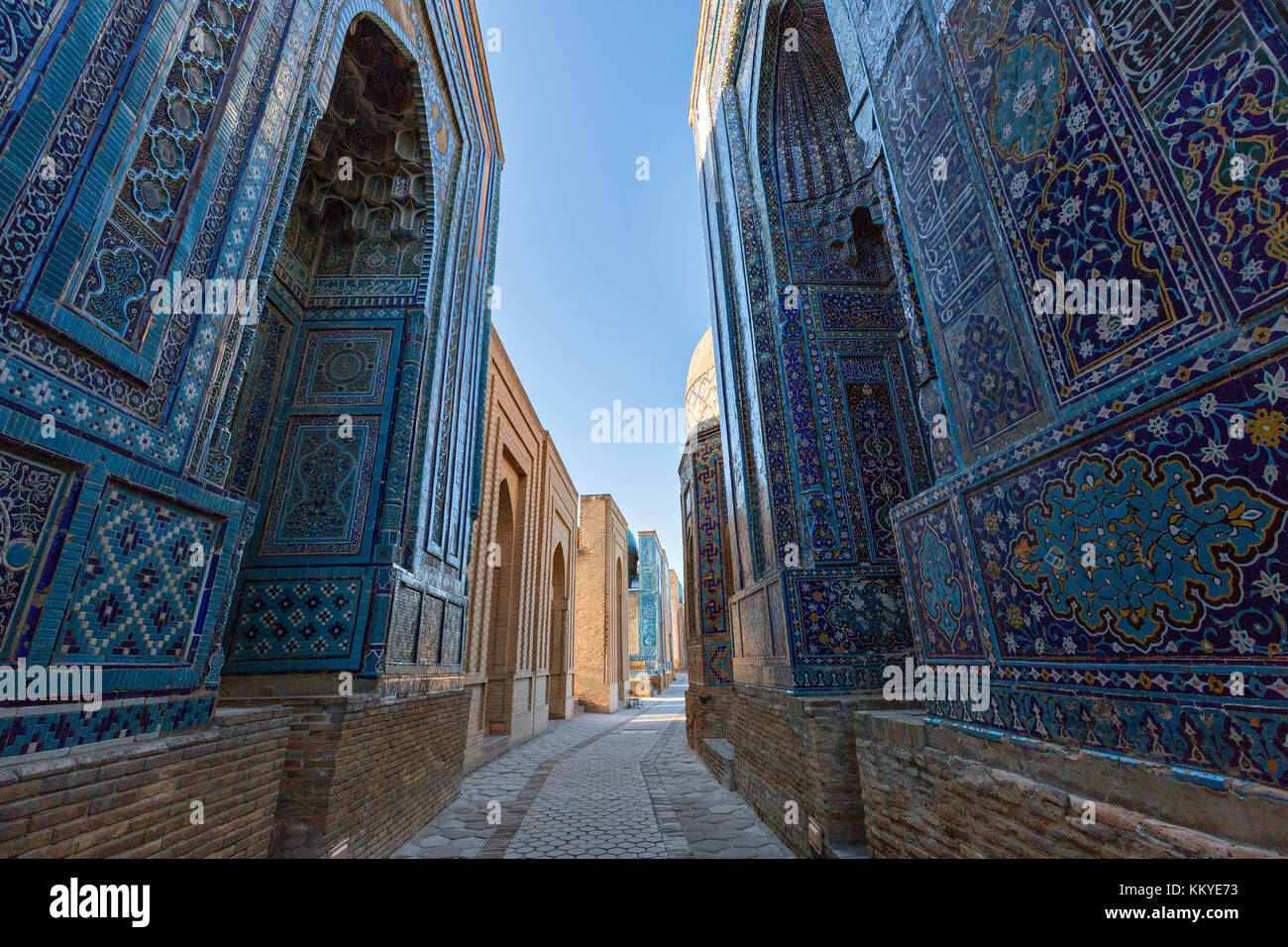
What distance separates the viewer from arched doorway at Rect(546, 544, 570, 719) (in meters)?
12.9

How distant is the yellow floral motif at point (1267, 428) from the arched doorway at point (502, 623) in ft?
27.3

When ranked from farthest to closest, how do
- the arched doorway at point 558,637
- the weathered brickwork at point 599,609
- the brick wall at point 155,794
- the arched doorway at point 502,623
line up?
the weathered brickwork at point 599,609, the arched doorway at point 558,637, the arched doorway at point 502,623, the brick wall at point 155,794

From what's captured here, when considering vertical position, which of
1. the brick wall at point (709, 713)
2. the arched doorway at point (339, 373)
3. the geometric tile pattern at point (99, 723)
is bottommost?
the brick wall at point (709, 713)

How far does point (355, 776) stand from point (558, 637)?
10.4 m

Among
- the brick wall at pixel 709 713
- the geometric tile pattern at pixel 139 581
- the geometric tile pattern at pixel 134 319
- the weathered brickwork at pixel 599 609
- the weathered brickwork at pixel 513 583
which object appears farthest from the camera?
the weathered brickwork at pixel 599 609

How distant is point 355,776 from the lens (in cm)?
337

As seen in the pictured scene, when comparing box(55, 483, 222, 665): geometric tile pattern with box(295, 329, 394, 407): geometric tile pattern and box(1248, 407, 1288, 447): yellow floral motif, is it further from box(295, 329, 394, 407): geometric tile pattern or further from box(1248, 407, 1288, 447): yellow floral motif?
box(1248, 407, 1288, 447): yellow floral motif

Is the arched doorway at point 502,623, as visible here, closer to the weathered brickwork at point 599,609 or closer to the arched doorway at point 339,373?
the arched doorway at point 339,373

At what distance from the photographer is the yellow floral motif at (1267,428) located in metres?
1.11

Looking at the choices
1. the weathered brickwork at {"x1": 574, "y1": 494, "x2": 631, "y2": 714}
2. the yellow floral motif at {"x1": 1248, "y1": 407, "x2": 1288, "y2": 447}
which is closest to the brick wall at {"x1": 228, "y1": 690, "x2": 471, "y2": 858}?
the yellow floral motif at {"x1": 1248, "y1": 407, "x2": 1288, "y2": 447}

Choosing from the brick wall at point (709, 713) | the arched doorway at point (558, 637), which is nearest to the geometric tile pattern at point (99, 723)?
the brick wall at point (709, 713)
